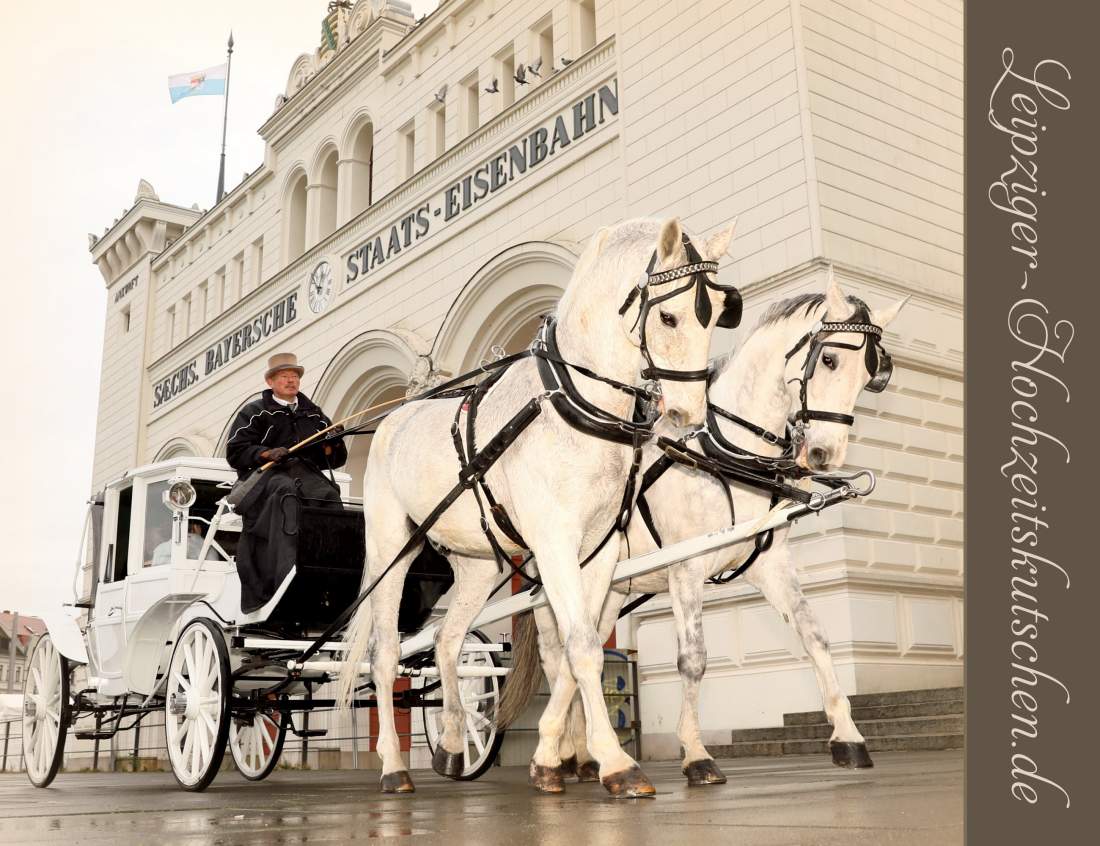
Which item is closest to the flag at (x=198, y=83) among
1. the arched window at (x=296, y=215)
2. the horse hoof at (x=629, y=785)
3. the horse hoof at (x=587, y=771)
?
the arched window at (x=296, y=215)

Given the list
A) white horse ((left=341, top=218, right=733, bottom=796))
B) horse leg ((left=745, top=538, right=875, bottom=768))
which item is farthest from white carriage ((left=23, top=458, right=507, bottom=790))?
horse leg ((left=745, top=538, right=875, bottom=768))

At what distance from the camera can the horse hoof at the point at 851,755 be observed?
4781 millimetres

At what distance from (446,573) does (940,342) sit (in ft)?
21.4

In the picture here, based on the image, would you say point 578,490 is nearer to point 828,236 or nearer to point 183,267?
point 828,236

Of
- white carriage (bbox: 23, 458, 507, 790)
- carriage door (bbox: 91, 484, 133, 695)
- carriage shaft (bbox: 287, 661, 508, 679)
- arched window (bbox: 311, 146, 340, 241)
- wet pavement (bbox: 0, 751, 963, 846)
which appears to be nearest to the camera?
wet pavement (bbox: 0, 751, 963, 846)

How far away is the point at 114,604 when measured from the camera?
22.8ft

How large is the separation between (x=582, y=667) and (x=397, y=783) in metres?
1.46

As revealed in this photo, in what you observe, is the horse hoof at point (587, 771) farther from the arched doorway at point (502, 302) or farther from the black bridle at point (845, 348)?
the arched doorway at point (502, 302)

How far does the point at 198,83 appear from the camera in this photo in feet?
80.6

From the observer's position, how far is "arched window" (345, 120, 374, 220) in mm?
17547

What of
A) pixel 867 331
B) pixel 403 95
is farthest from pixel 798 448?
pixel 403 95

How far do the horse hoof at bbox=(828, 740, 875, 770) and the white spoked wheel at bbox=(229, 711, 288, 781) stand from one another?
114 inches

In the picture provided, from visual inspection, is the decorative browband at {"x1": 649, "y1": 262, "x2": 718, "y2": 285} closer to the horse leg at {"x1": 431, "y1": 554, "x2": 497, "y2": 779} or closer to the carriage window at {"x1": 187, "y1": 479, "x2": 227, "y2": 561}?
the horse leg at {"x1": 431, "y1": 554, "x2": 497, "y2": 779}
